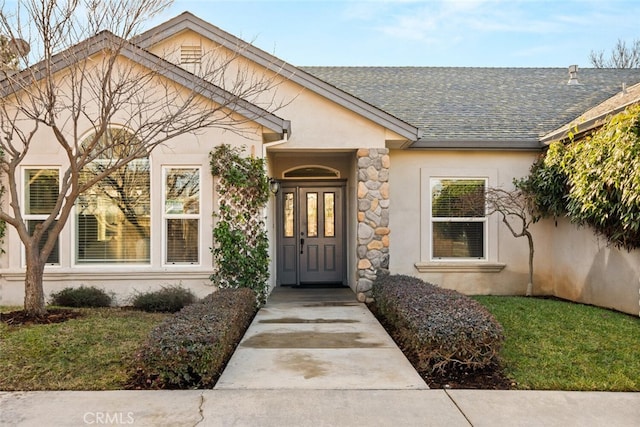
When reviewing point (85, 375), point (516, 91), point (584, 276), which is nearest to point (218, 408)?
point (85, 375)

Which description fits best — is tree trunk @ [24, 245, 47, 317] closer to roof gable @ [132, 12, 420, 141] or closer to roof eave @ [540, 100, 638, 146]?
roof gable @ [132, 12, 420, 141]

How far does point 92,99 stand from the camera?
7.38 meters

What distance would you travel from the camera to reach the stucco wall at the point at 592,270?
8055mm

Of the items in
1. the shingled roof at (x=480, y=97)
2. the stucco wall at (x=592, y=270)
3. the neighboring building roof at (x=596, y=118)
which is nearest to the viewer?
the neighboring building roof at (x=596, y=118)

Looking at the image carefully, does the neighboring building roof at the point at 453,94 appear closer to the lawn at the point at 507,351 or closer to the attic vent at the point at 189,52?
the attic vent at the point at 189,52

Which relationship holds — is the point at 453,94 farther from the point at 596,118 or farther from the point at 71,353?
the point at 71,353

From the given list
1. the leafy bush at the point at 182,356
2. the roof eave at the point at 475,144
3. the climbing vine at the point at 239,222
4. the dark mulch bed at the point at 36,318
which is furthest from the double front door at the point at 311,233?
the leafy bush at the point at 182,356

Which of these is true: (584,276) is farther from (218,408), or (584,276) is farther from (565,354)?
(218,408)

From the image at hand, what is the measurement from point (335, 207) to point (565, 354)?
7.04 meters

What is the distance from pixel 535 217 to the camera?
10.0 meters

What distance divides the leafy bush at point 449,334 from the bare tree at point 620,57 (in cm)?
2720

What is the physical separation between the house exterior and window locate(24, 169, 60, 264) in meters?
0.04

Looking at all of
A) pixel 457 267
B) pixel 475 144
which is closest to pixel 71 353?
pixel 457 267

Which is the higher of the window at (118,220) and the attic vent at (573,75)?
the attic vent at (573,75)
